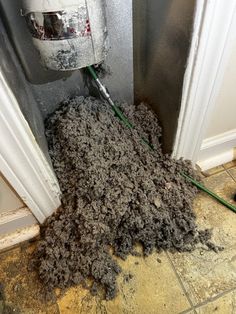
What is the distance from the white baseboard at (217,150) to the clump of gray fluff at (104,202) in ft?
0.38

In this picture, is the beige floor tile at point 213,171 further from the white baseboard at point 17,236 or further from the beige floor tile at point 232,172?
the white baseboard at point 17,236

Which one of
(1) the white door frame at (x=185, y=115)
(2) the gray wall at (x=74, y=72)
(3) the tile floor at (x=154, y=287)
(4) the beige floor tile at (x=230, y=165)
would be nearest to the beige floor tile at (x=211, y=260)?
(3) the tile floor at (x=154, y=287)

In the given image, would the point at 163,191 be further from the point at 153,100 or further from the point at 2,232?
the point at 2,232

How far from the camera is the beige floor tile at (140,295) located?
77 centimetres

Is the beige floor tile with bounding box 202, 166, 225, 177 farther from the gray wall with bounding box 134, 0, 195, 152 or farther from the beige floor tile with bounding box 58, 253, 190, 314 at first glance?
the beige floor tile with bounding box 58, 253, 190, 314

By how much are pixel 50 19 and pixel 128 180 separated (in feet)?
1.65

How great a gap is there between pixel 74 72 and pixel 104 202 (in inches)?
17.0

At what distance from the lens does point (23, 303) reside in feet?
2.59

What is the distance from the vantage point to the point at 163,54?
29.1 inches

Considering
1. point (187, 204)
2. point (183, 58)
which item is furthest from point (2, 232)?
point (183, 58)

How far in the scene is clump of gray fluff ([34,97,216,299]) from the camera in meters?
0.79

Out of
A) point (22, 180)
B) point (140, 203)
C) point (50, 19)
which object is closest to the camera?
point (50, 19)

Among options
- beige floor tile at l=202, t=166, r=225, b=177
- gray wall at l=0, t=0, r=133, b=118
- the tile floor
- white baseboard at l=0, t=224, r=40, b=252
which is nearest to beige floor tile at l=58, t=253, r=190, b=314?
the tile floor

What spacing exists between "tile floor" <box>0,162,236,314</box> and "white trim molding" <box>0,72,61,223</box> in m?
0.21
